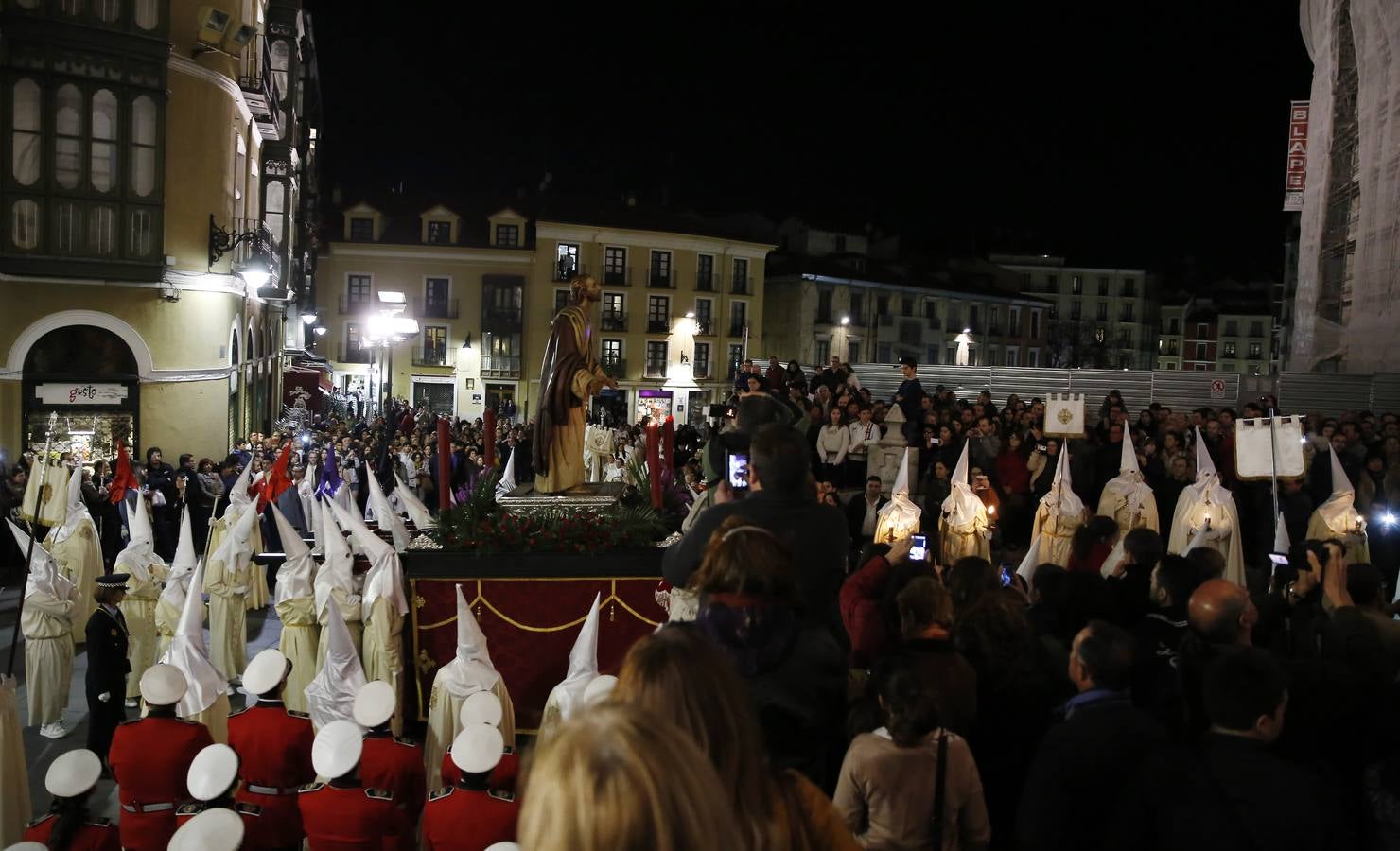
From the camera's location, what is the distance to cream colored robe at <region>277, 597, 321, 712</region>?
8.47m

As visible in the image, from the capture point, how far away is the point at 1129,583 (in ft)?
19.3

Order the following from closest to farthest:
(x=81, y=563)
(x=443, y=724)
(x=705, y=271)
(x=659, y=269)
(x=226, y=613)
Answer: (x=443, y=724)
(x=226, y=613)
(x=81, y=563)
(x=659, y=269)
(x=705, y=271)

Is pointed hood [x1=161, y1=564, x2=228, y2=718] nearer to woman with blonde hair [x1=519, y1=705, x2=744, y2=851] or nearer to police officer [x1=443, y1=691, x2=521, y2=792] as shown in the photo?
police officer [x1=443, y1=691, x2=521, y2=792]

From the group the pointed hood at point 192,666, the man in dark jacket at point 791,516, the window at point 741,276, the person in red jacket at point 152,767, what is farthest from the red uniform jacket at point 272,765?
the window at point 741,276

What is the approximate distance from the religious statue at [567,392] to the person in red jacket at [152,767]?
168 inches

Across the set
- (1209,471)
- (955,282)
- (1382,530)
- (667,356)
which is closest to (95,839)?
(1209,471)

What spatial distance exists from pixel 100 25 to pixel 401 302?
22.5ft

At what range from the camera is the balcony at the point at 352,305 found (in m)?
45.6

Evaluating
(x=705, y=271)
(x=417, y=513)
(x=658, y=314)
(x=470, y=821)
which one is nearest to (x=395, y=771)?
(x=470, y=821)

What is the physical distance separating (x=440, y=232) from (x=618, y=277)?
803 centimetres

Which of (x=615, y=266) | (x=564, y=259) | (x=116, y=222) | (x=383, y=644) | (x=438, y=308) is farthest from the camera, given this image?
(x=615, y=266)

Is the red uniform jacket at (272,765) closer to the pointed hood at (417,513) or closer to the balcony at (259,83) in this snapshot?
the pointed hood at (417,513)

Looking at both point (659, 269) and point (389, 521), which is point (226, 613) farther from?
Answer: point (659, 269)

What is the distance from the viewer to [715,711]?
2078mm
